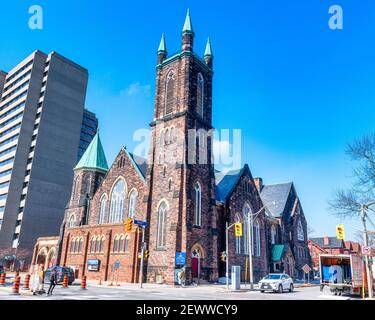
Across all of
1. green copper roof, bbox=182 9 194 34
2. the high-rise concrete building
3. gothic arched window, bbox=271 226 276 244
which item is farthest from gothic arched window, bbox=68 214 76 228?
the high-rise concrete building

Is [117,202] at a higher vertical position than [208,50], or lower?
lower

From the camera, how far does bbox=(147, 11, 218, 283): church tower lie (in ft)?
114

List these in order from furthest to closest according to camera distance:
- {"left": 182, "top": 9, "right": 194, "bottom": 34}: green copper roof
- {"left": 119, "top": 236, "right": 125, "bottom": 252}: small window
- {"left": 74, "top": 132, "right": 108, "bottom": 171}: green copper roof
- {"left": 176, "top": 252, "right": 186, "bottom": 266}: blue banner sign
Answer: {"left": 74, "top": 132, "right": 108, "bottom": 171}: green copper roof → {"left": 182, "top": 9, "right": 194, "bottom": 34}: green copper roof → {"left": 119, "top": 236, "right": 125, "bottom": 252}: small window → {"left": 176, "top": 252, "right": 186, "bottom": 266}: blue banner sign

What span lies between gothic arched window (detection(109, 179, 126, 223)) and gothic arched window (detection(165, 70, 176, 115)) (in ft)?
35.9

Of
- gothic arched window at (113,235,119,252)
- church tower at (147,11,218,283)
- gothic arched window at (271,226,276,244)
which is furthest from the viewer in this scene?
gothic arched window at (271,226,276,244)

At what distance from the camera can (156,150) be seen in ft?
132

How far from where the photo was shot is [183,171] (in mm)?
36656

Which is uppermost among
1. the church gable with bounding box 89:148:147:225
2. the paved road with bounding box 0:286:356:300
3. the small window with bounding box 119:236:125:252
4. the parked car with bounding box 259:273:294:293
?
the church gable with bounding box 89:148:147:225

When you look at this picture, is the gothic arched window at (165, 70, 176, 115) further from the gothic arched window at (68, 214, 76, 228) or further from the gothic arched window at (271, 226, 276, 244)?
the gothic arched window at (271, 226, 276, 244)

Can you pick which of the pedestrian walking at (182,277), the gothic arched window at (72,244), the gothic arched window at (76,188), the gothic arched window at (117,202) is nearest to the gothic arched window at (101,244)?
the gothic arched window at (117,202)

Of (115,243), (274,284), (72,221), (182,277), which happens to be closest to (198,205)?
(182,277)

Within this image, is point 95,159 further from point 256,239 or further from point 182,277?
point 182,277

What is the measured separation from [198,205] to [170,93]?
558 inches

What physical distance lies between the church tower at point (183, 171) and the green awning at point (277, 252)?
17.6 metres
